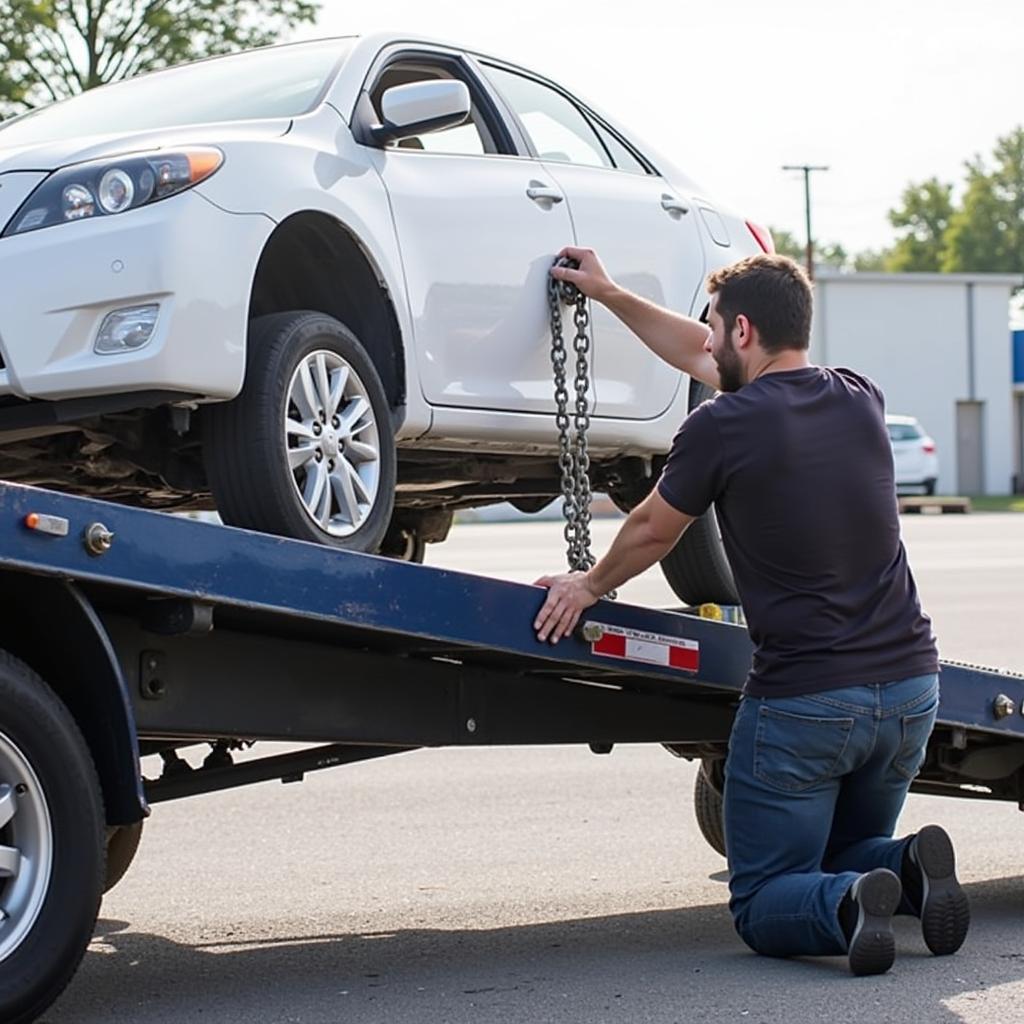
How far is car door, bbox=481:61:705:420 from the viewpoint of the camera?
6957 mm

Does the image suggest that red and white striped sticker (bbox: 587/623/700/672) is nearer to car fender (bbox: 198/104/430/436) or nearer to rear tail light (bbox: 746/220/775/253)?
car fender (bbox: 198/104/430/436)

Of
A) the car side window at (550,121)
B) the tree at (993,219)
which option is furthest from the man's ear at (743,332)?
the tree at (993,219)

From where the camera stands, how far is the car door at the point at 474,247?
6.12 m

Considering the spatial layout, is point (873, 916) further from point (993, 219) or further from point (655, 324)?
point (993, 219)

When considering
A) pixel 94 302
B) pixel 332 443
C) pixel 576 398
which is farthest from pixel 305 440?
pixel 576 398

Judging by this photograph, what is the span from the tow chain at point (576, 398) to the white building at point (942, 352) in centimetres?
4779

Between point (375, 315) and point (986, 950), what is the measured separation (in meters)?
2.50

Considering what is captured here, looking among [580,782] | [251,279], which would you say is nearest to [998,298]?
[580,782]

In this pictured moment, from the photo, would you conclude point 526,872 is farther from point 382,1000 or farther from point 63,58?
point 63,58

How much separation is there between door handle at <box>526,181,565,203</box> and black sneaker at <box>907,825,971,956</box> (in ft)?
8.38

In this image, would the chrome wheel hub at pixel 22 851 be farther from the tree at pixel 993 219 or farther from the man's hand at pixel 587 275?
the tree at pixel 993 219

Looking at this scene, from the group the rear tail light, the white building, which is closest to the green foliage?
the white building

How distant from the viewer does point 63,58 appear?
32.4 meters

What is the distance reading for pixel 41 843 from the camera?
4.21 m
